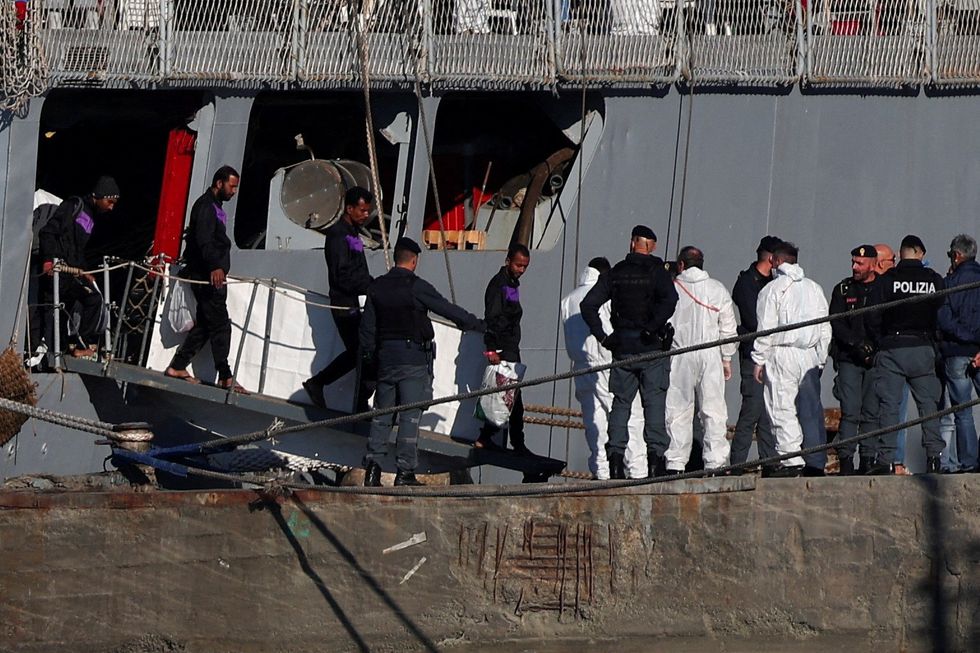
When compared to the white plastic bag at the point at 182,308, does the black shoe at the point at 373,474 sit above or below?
below

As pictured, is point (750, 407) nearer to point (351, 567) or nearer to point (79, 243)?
point (351, 567)

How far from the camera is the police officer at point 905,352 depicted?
9797mm

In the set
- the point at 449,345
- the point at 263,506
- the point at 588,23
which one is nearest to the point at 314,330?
the point at 449,345

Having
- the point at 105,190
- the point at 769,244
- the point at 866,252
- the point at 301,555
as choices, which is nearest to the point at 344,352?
the point at 301,555

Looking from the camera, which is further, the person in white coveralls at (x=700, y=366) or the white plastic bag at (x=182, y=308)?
the white plastic bag at (x=182, y=308)

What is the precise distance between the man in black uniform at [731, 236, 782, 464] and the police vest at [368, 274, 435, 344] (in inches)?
84.9

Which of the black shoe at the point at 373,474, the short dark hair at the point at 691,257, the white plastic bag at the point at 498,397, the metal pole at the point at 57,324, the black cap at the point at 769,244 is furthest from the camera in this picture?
the metal pole at the point at 57,324

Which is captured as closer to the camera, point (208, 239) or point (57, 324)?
point (208, 239)

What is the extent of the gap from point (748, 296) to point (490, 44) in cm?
287

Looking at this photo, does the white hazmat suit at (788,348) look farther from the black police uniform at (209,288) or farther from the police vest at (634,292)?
the black police uniform at (209,288)

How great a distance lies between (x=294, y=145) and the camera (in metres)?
13.0

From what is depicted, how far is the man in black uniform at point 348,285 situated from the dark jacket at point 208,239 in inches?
28.9

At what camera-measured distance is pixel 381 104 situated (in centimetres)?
1216

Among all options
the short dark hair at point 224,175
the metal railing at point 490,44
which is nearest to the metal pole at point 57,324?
the short dark hair at point 224,175
